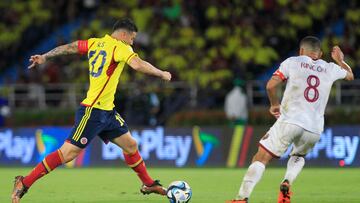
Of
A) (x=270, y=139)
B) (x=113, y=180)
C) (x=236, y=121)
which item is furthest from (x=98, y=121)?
(x=236, y=121)

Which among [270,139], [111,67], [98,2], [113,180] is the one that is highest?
[98,2]

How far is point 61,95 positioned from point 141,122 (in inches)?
124

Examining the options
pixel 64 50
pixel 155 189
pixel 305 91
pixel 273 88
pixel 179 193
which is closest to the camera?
pixel 273 88

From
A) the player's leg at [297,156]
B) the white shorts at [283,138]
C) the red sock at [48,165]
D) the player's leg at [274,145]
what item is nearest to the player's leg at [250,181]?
the player's leg at [274,145]

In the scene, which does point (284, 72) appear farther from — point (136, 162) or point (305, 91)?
point (136, 162)

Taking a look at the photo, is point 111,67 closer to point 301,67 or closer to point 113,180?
point 301,67

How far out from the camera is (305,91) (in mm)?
10438

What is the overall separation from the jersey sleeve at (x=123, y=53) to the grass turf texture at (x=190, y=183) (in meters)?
1.99

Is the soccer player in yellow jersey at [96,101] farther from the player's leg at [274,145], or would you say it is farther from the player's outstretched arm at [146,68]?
the player's leg at [274,145]

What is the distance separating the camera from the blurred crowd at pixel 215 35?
81.3 feet

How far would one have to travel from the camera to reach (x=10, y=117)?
2512cm

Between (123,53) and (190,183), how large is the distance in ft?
14.9

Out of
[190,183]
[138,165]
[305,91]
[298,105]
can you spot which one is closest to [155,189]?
[138,165]

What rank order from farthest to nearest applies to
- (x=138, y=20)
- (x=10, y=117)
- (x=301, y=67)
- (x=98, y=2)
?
(x=98, y=2)
(x=138, y=20)
(x=10, y=117)
(x=301, y=67)
